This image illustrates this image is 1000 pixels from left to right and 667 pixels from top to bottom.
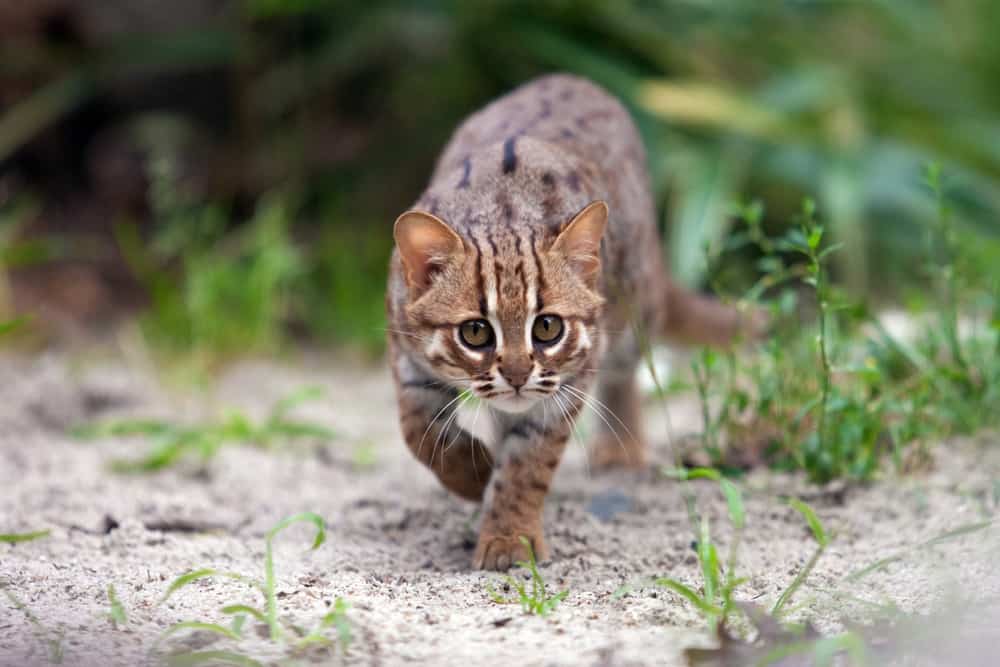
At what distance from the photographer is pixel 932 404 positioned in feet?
14.1

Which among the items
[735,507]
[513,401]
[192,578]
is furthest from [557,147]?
[192,578]

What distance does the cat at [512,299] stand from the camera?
346 cm

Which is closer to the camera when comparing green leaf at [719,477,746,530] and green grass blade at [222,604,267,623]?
green grass blade at [222,604,267,623]

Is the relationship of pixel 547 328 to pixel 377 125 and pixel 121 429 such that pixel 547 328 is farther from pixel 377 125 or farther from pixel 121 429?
pixel 377 125

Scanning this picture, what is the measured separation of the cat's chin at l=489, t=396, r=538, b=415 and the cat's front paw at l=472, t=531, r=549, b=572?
400mm

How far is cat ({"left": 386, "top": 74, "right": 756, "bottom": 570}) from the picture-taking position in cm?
346

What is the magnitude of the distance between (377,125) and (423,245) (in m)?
5.34

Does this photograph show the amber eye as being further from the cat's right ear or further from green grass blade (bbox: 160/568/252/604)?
green grass blade (bbox: 160/568/252/604)

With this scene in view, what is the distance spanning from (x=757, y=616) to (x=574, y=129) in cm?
224

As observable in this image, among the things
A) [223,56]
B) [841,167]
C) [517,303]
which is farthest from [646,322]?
[223,56]

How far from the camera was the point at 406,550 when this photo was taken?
12.6ft

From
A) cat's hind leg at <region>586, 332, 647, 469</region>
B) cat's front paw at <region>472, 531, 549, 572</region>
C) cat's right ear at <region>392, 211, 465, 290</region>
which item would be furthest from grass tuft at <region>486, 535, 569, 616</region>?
cat's hind leg at <region>586, 332, 647, 469</region>

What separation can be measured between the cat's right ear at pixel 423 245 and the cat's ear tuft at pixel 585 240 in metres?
0.32

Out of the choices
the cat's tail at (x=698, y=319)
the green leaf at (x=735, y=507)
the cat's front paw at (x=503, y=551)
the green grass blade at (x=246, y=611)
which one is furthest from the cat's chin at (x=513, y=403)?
the cat's tail at (x=698, y=319)
